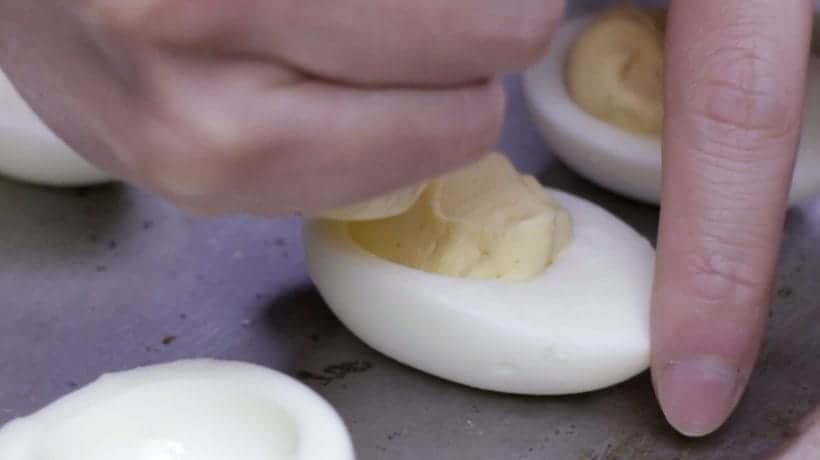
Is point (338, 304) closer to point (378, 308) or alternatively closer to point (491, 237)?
point (378, 308)

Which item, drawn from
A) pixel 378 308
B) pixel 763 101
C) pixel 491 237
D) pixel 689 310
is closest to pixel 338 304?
pixel 378 308

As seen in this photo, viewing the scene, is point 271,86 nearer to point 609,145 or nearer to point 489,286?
point 489,286

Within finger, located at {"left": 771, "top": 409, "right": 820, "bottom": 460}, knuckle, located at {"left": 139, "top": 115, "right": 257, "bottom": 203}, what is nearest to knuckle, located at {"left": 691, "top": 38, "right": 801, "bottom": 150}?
finger, located at {"left": 771, "top": 409, "right": 820, "bottom": 460}

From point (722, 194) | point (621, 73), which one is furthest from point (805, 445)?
point (621, 73)

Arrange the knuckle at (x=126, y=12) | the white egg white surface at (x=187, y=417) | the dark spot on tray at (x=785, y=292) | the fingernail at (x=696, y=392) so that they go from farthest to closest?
the dark spot on tray at (x=785, y=292), the fingernail at (x=696, y=392), the white egg white surface at (x=187, y=417), the knuckle at (x=126, y=12)

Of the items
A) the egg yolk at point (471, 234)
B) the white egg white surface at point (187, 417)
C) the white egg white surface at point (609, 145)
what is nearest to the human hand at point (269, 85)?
the white egg white surface at point (187, 417)

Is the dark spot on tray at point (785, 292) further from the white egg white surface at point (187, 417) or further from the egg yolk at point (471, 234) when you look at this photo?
the white egg white surface at point (187, 417)

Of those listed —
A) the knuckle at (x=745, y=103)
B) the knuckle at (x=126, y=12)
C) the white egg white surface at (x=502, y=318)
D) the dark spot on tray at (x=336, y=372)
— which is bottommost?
the dark spot on tray at (x=336, y=372)
